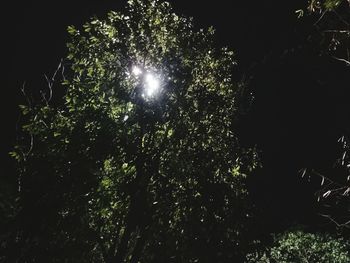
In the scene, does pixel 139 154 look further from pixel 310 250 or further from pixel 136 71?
pixel 310 250

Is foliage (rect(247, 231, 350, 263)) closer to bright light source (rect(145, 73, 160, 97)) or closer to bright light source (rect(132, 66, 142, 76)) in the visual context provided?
bright light source (rect(145, 73, 160, 97))

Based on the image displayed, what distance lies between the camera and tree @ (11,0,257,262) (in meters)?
8.45

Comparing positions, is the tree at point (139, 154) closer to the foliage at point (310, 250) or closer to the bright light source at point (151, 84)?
the bright light source at point (151, 84)

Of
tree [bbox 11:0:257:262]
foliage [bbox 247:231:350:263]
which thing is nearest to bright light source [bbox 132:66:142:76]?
tree [bbox 11:0:257:262]

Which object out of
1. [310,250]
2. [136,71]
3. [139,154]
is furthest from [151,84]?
[310,250]

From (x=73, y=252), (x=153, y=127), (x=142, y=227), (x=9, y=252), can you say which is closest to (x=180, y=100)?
(x=153, y=127)

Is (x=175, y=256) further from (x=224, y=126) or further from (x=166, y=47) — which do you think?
(x=166, y=47)

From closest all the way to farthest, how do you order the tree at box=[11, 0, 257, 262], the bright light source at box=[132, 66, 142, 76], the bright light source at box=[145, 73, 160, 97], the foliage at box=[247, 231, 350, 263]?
the tree at box=[11, 0, 257, 262] → the bright light source at box=[145, 73, 160, 97] → the bright light source at box=[132, 66, 142, 76] → the foliage at box=[247, 231, 350, 263]

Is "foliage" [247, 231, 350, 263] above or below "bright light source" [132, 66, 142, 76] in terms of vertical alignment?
below

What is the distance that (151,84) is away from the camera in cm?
1053

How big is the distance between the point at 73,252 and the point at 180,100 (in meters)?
4.47

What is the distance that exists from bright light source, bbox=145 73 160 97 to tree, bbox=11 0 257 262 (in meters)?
0.03

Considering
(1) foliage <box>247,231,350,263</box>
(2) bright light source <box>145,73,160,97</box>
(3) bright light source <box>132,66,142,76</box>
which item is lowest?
(1) foliage <box>247,231,350,263</box>

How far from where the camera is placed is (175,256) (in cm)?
897
